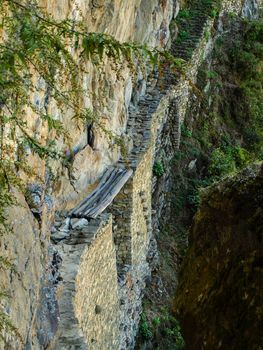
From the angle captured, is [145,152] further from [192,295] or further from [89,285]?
[192,295]

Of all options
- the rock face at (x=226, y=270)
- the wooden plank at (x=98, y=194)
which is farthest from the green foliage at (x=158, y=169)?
the rock face at (x=226, y=270)

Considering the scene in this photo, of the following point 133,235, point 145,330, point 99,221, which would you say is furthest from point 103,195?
point 145,330

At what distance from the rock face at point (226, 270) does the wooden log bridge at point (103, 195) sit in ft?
16.3

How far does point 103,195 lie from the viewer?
32.5 ft

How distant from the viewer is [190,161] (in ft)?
49.3

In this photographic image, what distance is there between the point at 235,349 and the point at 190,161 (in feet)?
37.9

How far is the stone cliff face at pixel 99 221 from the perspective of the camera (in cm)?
643

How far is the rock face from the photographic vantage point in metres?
3.55

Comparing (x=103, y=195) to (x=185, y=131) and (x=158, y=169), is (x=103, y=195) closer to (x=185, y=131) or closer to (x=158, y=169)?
(x=158, y=169)

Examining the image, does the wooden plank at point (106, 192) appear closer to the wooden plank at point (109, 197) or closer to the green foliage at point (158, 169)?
the wooden plank at point (109, 197)

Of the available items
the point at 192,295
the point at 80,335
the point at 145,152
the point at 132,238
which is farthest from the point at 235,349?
the point at 145,152

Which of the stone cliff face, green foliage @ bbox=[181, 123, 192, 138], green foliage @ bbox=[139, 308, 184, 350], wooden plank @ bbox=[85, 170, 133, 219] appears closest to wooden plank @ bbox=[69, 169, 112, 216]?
the stone cliff face

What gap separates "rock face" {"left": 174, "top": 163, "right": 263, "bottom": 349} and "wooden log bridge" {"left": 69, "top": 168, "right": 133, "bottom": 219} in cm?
497

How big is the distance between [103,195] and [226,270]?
619cm
